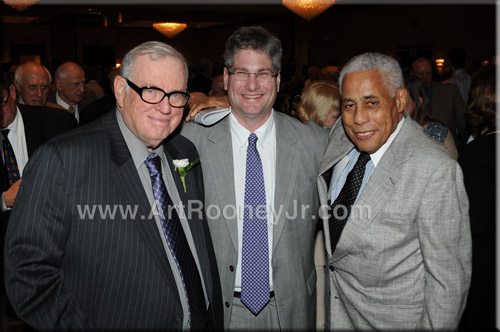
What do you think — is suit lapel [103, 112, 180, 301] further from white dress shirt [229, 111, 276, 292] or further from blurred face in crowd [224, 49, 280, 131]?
blurred face in crowd [224, 49, 280, 131]

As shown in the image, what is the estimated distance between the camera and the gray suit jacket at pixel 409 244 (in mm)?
1682

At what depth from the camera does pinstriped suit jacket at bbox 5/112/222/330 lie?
4.66ft

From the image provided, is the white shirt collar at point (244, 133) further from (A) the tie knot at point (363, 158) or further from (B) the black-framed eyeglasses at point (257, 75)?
(A) the tie knot at point (363, 158)

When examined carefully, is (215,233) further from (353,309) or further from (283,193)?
(353,309)

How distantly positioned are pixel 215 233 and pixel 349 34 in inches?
Answer: 609

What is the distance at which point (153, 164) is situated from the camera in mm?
1733

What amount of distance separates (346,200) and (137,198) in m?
0.97

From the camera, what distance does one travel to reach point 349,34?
16094 millimetres

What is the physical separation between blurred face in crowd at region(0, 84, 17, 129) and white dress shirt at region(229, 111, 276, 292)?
1526 mm

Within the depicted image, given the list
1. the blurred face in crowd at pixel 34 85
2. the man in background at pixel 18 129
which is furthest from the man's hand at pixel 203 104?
the blurred face in crowd at pixel 34 85

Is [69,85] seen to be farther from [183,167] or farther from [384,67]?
[384,67]

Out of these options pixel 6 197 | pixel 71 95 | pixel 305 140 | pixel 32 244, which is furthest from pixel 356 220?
pixel 71 95

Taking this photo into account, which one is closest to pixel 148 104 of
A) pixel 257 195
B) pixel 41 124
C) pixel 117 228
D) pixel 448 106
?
pixel 117 228

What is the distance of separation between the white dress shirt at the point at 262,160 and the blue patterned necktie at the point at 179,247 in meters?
0.43
